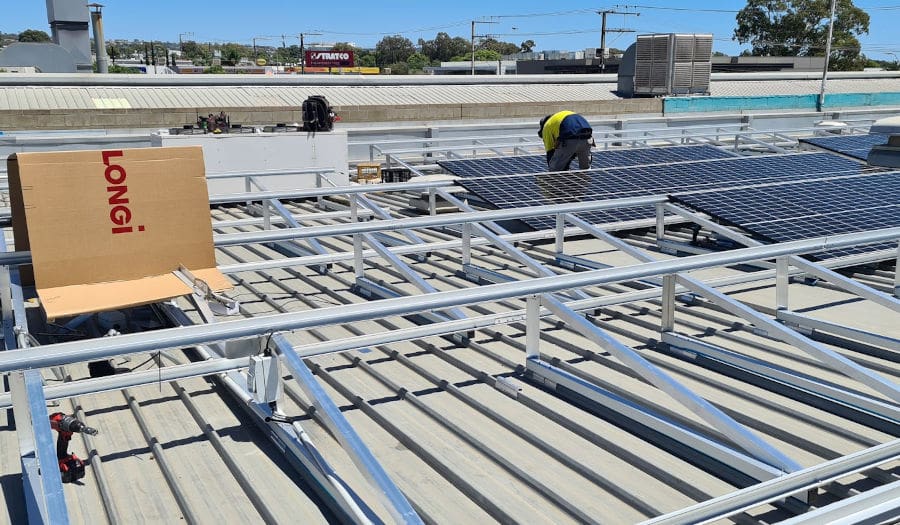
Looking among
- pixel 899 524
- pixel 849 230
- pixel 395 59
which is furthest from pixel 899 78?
pixel 395 59

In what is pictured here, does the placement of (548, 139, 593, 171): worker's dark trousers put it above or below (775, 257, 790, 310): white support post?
above

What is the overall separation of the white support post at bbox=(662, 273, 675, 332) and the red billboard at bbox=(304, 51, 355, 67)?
8779 cm

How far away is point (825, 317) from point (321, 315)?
15.5 ft

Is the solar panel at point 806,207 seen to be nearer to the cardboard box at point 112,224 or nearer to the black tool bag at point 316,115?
the cardboard box at point 112,224

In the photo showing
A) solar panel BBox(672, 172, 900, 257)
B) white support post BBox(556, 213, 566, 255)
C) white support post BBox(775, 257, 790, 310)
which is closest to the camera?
white support post BBox(775, 257, 790, 310)

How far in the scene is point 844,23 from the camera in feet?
260

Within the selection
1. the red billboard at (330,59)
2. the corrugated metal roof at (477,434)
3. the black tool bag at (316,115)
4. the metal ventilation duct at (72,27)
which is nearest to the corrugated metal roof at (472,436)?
the corrugated metal roof at (477,434)

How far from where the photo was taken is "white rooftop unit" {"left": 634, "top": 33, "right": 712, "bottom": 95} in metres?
27.3

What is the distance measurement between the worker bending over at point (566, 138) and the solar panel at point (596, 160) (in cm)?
74

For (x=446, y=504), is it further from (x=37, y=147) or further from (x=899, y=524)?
(x=37, y=147)

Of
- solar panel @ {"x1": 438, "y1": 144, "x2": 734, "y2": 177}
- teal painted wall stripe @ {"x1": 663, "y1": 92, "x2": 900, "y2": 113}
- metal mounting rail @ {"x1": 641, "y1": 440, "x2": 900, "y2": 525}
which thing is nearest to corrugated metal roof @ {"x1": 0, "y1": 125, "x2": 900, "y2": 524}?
metal mounting rail @ {"x1": 641, "y1": 440, "x2": 900, "y2": 525}

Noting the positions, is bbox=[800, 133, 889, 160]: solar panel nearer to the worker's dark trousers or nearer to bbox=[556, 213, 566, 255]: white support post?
the worker's dark trousers

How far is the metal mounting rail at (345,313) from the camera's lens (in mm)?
3508

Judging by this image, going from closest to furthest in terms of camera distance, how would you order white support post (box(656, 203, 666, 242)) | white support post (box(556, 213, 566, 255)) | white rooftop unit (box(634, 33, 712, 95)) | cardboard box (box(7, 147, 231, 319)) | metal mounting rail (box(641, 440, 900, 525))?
metal mounting rail (box(641, 440, 900, 525)) → cardboard box (box(7, 147, 231, 319)) → white support post (box(556, 213, 566, 255)) → white support post (box(656, 203, 666, 242)) → white rooftop unit (box(634, 33, 712, 95))
